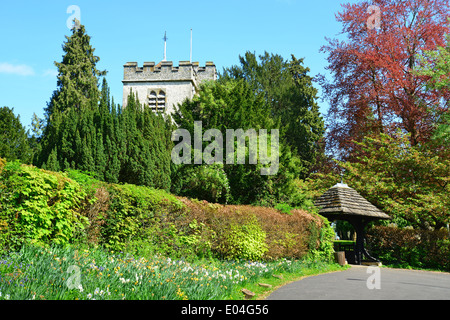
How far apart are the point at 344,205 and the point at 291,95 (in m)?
21.4

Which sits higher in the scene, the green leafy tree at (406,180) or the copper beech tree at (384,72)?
the copper beech tree at (384,72)

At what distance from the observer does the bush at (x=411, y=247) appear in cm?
1636

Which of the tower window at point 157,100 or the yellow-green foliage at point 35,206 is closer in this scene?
the yellow-green foliage at point 35,206

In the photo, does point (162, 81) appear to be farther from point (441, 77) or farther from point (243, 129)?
point (441, 77)

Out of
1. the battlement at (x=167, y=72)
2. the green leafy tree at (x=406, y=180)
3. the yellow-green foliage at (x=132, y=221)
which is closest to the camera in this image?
the yellow-green foliage at (x=132, y=221)

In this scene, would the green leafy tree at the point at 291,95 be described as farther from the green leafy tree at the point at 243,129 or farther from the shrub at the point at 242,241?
the shrub at the point at 242,241

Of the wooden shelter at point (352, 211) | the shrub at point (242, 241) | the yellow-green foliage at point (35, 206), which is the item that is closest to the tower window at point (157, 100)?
the wooden shelter at point (352, 211)

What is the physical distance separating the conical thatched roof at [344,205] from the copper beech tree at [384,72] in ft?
14.9

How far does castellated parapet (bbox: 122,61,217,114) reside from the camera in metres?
33.1

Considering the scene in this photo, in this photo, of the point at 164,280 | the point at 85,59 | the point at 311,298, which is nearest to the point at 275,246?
the point at 311,298

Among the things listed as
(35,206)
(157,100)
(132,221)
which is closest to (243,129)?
(132,221)

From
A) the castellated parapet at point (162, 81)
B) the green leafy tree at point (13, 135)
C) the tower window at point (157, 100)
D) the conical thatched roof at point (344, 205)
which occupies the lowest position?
the conical thatched roof at point (344, 205)

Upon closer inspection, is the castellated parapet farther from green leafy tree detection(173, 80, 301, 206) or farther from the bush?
the bush

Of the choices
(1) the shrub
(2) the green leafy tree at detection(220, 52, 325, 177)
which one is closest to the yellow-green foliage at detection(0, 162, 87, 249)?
(1) the shrub
